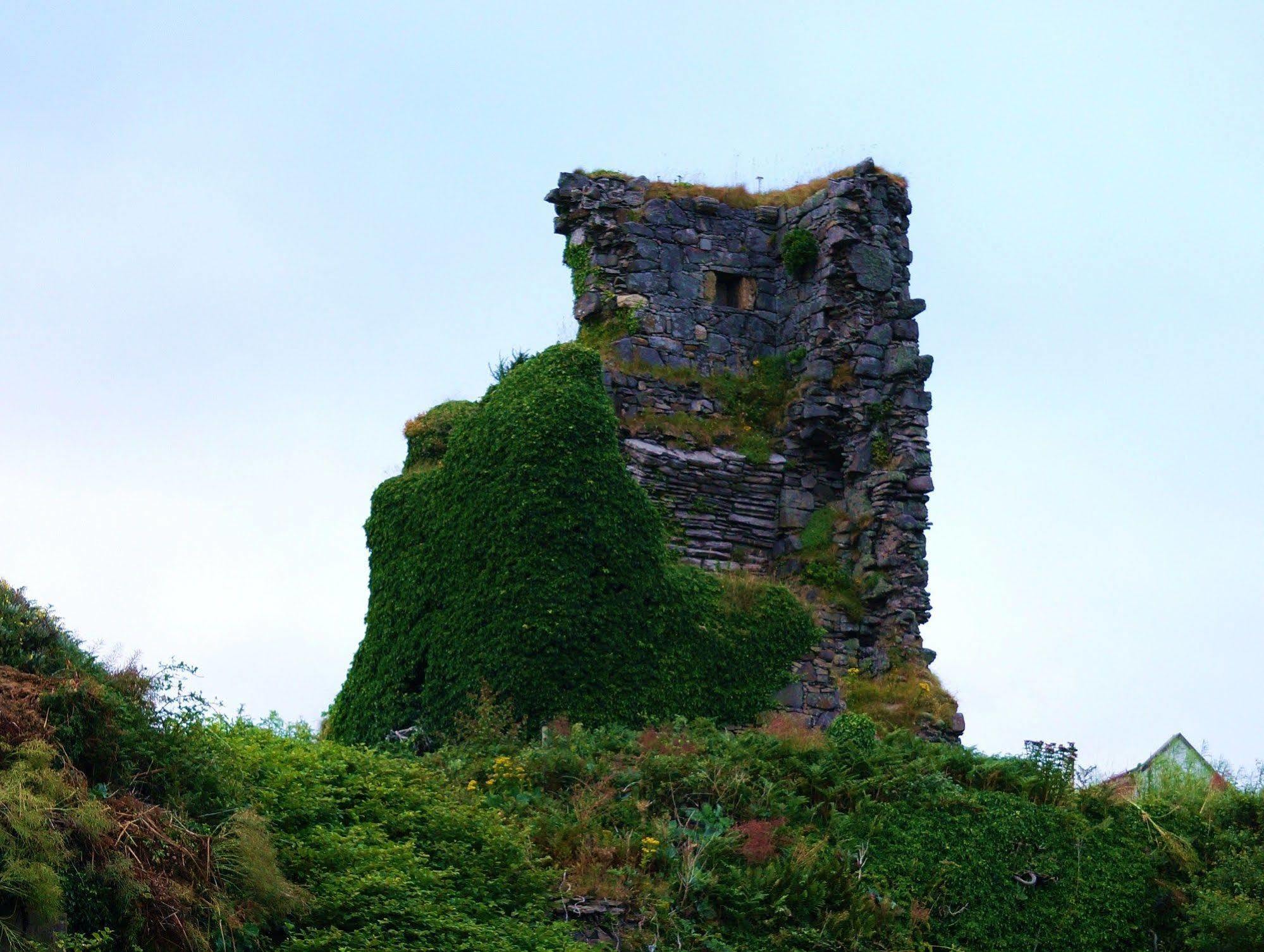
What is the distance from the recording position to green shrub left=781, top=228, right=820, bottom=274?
81.8 ft

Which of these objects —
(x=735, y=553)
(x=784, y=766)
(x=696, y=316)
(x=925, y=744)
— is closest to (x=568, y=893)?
(x=784, y=766)

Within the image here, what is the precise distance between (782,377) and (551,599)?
293 inches

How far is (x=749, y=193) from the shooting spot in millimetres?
25953

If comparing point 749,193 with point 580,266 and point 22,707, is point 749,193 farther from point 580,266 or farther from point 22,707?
point 22,707

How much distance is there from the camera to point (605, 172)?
81.4 feet

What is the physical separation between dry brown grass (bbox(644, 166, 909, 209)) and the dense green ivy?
198 inches

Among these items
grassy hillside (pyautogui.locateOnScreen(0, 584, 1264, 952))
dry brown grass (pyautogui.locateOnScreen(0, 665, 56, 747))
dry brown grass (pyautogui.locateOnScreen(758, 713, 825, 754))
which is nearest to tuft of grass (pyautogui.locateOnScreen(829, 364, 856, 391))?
dry brown grass (pyautogui.locateOnScreen(758, 713, 825, 754))

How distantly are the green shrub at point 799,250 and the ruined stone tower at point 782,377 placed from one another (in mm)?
29

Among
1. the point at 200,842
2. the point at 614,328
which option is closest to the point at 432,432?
the point at 614,328

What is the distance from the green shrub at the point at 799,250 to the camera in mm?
24922

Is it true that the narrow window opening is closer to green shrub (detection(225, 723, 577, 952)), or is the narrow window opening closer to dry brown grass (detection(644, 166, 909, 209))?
dry brown grass (detection(644, 166, 909, 209))

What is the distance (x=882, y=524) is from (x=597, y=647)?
6.27 metres

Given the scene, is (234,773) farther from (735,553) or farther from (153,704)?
(735,553)

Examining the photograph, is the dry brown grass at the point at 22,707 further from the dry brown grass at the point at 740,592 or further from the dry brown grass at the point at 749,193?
the dry brown grass at the point at 749,193
